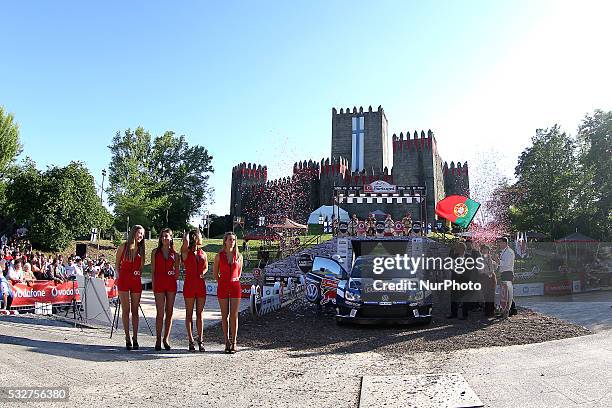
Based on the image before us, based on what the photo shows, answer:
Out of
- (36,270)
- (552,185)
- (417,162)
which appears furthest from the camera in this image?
(417,162)

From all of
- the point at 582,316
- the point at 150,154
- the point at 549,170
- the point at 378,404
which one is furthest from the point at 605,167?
the point at 150,154

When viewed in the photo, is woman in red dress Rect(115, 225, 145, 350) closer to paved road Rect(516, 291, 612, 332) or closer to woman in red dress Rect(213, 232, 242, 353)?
woman in red dress Rect(213, 232, 242, 353)

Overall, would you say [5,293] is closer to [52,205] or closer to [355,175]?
[52,205]

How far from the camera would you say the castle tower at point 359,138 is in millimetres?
58469

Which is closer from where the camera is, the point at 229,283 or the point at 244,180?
the point at 229,283

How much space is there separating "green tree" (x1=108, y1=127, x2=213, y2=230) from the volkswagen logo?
32.6 meters

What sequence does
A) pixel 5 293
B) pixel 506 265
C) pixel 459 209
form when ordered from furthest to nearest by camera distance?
pixel 459 209 → pixel 5 293 → pixel 506 265

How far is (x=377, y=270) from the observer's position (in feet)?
33.8

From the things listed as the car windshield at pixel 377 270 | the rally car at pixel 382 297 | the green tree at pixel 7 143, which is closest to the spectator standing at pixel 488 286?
the rally car at pixel 382 297

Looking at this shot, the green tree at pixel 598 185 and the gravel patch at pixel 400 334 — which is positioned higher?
the green tree at pixel 598 185

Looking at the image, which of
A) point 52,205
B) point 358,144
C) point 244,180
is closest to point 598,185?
point 358,144

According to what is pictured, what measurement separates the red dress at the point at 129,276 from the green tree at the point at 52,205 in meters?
23.3

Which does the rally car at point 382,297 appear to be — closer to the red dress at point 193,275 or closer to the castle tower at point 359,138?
the red dress at point 193,275

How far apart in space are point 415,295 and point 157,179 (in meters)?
50.7
